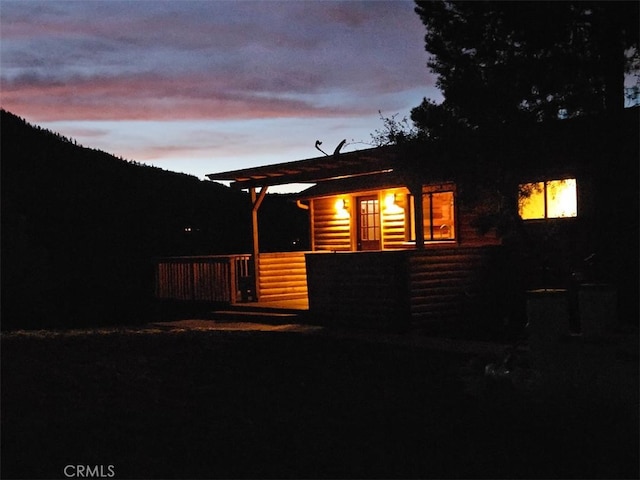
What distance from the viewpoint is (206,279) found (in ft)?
63.2

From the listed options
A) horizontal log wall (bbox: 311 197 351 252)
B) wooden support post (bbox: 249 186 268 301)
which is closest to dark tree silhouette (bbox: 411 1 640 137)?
wooden support post (bbox: 249 186 268 301)

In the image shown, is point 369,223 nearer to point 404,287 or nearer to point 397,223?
point 397,223

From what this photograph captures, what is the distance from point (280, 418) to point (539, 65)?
8.25 metres

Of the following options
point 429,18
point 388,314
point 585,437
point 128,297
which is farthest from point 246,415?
point 128,297

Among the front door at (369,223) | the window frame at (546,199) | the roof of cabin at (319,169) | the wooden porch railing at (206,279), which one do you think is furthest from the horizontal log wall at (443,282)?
the wooden porch railing at (206,279)

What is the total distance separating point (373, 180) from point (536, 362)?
11.2 meters

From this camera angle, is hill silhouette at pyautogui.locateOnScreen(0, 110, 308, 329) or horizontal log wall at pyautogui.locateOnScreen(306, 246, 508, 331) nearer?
horizontal log wall at pyautogui.locateOnScreen(306, 246, 508, 331)

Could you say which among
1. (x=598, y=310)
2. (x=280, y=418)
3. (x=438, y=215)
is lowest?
(x=280, y=418)

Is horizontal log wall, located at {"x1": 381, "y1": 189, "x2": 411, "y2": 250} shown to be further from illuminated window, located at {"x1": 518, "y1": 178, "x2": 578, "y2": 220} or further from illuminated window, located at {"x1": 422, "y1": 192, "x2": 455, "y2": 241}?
illuminated window, located at {"x1": 518, "y1": 178, "x2": 578, "y2": 220}

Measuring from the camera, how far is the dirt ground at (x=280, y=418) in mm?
6113

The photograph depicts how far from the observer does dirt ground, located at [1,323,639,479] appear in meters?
6.11

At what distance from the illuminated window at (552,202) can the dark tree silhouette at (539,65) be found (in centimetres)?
194

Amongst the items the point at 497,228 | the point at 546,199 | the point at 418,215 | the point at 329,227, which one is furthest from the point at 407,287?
the point at 329,227

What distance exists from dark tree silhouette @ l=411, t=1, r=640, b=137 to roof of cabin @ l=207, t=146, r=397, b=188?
6.42 ft
